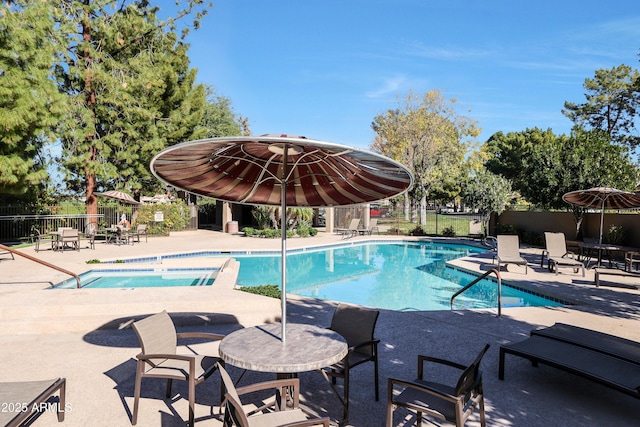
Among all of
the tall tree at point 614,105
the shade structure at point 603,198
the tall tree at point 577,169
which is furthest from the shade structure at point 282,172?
the tall tree at point 614,105

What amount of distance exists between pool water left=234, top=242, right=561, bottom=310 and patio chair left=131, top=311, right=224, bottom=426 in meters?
6.47

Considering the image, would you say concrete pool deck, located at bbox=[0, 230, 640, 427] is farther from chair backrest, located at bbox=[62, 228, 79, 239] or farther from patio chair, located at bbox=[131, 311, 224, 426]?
chair backrest, located at bbox=[62, 228, 79, 239]

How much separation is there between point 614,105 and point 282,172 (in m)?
44.9

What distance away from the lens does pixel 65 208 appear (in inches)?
810

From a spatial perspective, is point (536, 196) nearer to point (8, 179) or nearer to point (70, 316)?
point (70, 316)

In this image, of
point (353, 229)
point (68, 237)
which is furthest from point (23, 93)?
point (353, 229)

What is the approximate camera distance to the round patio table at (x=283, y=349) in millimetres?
2920

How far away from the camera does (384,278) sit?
12.9 m

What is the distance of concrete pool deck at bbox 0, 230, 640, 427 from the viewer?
3561mm

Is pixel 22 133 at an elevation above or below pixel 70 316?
above

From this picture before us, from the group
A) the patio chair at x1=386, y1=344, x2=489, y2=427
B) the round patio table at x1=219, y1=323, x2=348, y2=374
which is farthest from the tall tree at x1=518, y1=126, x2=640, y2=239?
the round patio table at x1=219, y1=323, x2=348, y2=374

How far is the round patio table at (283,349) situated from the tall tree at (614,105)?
1609 inches

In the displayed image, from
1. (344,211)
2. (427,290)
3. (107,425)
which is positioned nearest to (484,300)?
(427,290)

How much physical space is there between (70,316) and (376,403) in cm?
496
